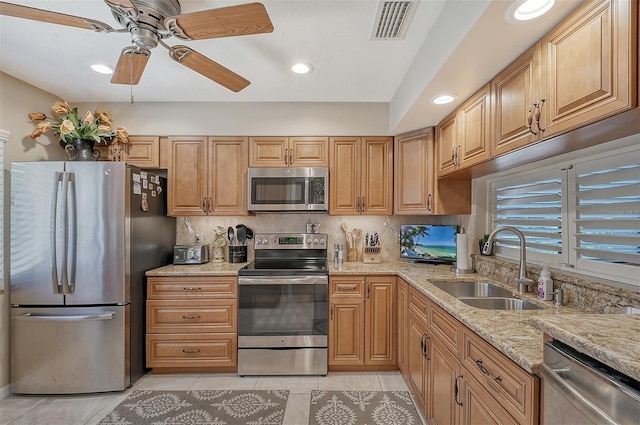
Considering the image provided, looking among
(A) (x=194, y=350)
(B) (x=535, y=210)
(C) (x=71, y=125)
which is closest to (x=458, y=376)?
(B) (x=535, y=210)

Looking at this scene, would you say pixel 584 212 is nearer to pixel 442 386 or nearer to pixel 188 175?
pixel 442 386

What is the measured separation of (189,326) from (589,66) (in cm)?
293

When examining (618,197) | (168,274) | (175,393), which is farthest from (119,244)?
(618,197)

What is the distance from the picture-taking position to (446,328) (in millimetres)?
1491

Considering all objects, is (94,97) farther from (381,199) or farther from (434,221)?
(434,221)

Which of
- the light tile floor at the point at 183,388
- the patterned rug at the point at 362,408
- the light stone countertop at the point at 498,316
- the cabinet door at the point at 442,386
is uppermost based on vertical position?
the light stone countertop at the point at 498,316

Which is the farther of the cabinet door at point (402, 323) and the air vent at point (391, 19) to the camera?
the cabinet door at point (402, 323)

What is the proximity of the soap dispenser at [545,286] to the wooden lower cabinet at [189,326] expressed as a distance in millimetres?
2191

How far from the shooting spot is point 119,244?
2184 mm

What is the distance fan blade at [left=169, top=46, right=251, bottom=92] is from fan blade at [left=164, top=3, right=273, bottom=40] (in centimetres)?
11

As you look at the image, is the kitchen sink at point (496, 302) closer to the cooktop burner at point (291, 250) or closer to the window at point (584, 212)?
the window at point (584, 212)

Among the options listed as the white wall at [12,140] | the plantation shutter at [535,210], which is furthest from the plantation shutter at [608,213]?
the white wall at [12,140]

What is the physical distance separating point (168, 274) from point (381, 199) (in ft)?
6.78

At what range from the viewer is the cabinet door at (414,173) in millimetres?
2545
